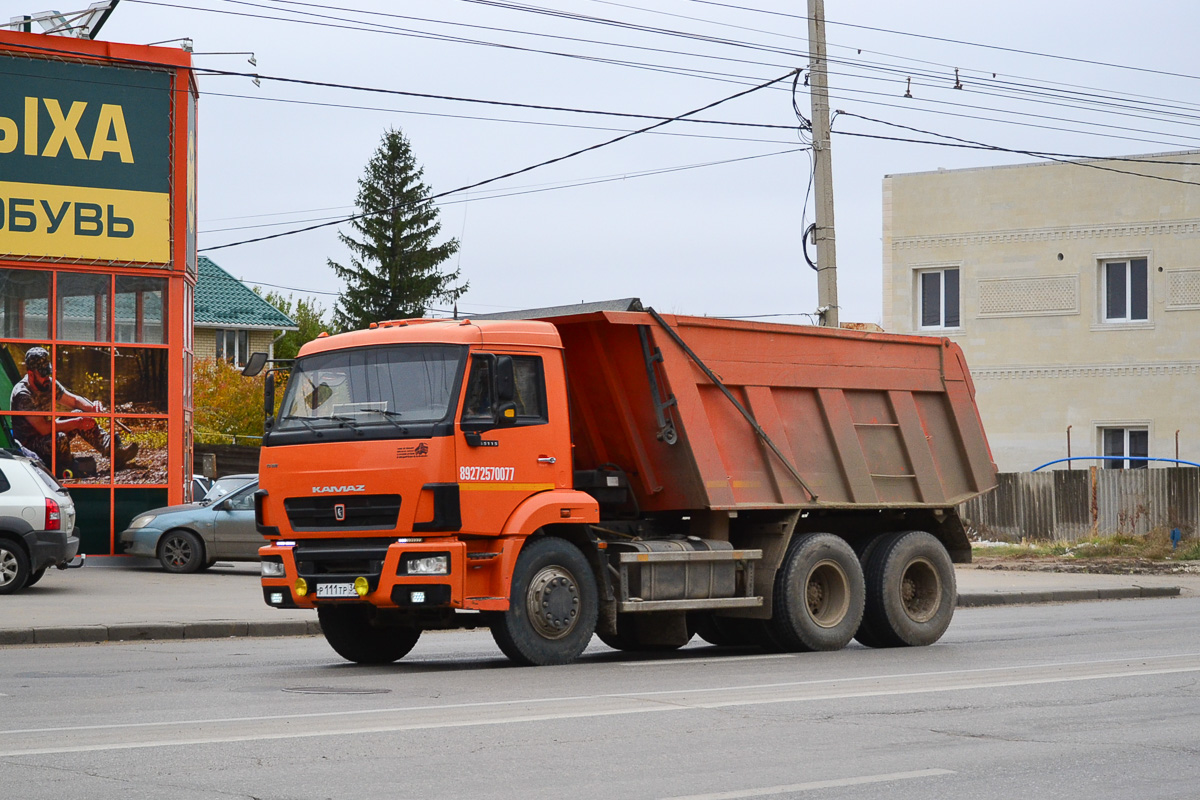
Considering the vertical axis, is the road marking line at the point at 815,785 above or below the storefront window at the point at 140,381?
below

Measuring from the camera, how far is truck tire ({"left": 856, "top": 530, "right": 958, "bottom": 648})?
566 inches

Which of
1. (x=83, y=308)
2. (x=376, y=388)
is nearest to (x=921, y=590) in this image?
(x=376, y=388)

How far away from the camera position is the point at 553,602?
11.9 metres

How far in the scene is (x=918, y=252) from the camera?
119ft

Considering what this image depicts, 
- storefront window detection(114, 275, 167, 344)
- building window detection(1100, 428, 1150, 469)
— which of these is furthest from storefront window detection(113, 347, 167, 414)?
building window detection(1100, 428, 1150, 469)

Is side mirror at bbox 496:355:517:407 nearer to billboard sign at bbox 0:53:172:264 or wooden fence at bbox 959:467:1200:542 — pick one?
billboard sign at bbox 0:53:172:264

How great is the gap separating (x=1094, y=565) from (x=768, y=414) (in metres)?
16.4

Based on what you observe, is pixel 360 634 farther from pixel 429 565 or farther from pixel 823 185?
pixel 823 185

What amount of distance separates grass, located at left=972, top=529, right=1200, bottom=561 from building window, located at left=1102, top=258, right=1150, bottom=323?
19.1 ft

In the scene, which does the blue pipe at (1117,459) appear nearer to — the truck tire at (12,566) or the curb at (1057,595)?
the curb at (1057,595)

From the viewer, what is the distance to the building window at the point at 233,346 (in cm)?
6225

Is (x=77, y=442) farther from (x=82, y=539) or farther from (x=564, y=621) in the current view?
(x=564, y=621)

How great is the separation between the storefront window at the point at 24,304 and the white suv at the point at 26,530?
4.84m

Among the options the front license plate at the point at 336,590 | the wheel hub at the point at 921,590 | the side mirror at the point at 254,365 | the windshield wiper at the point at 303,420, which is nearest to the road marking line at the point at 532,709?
the front license plate at the point at 336,590
